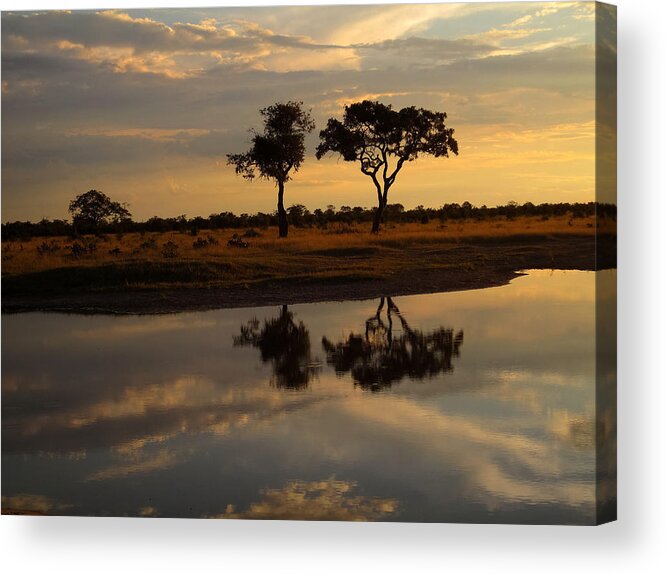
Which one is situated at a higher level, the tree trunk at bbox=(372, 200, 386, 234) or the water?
the tree trunk at bbox=(372, 200, 386, 234)

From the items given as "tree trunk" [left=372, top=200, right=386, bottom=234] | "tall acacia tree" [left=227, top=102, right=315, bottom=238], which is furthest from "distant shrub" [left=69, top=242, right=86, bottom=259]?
"tree trunk" [left=372, top=200, right=386, bottom=234]

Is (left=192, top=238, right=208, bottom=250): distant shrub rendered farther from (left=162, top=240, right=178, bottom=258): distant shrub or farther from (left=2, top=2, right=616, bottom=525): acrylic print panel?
(left=162, top=240, right=178, bottom=258): distant shrub

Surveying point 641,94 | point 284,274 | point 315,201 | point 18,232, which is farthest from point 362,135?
point 18,232

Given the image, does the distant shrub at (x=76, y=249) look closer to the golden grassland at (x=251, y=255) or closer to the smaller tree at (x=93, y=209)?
the golden grassland at (x=251, y=255)

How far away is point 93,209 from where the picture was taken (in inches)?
428

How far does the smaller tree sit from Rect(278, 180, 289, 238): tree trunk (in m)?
1.43

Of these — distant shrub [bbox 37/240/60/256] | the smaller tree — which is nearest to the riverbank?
distant shrub [bbox 37/240/60/256]

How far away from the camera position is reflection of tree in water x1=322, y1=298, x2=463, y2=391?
1051 centimetres

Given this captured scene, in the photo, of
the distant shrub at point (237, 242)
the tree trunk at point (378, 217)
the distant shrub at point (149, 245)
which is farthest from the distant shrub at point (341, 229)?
the distant shrub at point (149, 245)

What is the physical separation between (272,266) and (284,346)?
92cm

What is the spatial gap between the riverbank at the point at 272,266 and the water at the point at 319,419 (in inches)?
12.3

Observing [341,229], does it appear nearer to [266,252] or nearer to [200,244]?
[266,252]

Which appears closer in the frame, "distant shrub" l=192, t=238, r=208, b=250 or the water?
the water

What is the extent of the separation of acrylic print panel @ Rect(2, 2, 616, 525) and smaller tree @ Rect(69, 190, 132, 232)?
38 mm
